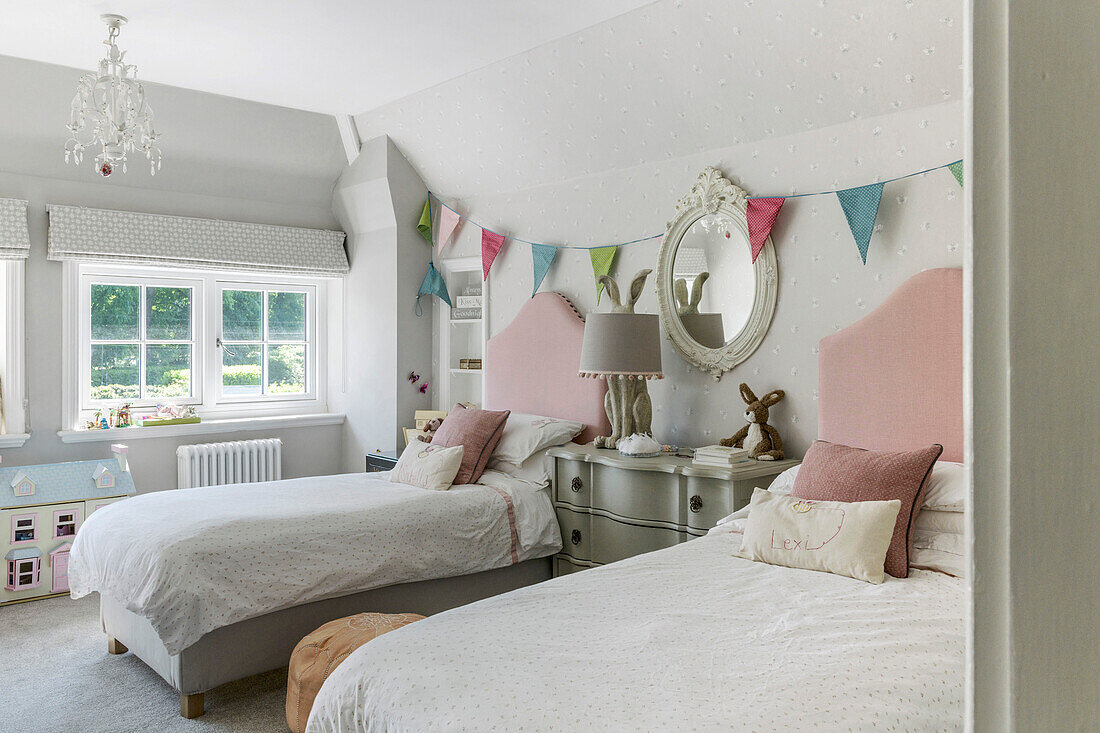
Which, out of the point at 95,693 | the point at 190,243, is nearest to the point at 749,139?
the point at 95,693

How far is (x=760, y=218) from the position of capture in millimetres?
3238

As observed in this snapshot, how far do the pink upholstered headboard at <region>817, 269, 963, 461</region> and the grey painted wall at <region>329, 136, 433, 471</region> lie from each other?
113 inches

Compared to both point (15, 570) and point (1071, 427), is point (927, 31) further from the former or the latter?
point (15, 570)

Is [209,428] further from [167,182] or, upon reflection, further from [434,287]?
[434,287]

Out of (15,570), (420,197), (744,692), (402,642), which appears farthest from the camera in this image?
(420,197)

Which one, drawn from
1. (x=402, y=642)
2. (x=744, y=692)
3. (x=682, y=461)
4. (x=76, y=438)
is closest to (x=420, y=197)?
(x=76, y=438)

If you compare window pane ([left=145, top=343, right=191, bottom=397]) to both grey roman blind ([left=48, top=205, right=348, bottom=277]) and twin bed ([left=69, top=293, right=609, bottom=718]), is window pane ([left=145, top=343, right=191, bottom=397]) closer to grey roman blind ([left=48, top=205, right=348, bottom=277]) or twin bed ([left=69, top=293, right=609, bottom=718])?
grey roman blind ([left=48, top=205, right=348, bottom=277])

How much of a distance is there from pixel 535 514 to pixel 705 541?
1113 mm

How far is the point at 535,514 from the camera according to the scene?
3.48m

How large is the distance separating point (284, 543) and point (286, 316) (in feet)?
9.85

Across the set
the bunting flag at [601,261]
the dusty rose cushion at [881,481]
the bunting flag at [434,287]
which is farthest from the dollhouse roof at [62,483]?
the dusty rose cushion at [881,481]

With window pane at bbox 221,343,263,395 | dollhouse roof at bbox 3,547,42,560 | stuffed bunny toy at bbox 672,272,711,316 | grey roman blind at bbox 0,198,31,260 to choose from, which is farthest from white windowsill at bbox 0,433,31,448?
stuffed bunny toy at bbox 672,272,711,316

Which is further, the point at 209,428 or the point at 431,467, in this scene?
the point at 209,428

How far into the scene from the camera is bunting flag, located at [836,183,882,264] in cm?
287
